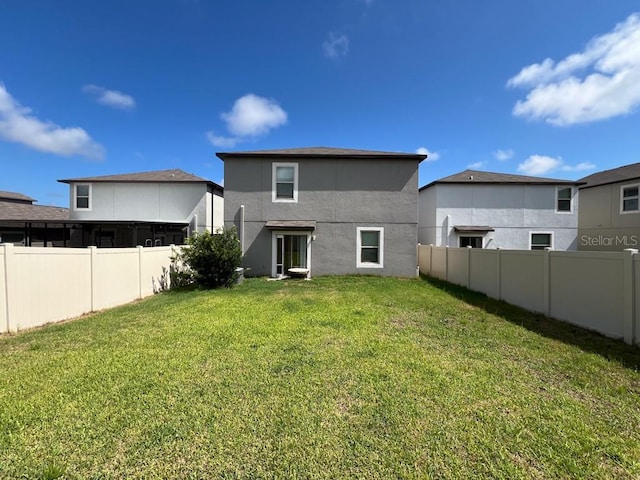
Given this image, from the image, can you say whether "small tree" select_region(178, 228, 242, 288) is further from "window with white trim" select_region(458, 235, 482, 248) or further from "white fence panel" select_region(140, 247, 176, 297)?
"window with white trim" select_region(458, 235, 482, 248)

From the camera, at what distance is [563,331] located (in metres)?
6.04

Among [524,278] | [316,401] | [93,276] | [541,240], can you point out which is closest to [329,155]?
[524,278]

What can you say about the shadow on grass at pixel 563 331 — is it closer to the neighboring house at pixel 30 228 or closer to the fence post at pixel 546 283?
the fence post at pixel 546 283

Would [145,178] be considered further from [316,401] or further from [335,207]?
[316,401]

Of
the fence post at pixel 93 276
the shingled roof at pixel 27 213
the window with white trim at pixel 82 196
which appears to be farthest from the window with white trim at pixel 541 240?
the shingled roof at pixel 27 213

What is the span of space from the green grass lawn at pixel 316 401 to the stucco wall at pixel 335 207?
7.95 metres

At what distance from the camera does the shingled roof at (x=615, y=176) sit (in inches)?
674

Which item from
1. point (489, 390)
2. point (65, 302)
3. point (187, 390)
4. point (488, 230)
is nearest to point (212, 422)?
point (187, 390)

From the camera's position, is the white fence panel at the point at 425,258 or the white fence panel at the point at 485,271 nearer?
the white fence panel at the point at 485,271

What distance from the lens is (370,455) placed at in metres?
2.52

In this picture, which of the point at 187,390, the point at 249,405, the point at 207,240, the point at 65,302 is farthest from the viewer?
the point at 207,240

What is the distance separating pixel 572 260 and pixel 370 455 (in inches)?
259

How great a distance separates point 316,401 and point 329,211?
11528 millimetres

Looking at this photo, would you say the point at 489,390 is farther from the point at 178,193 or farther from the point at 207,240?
the point at 178,193
